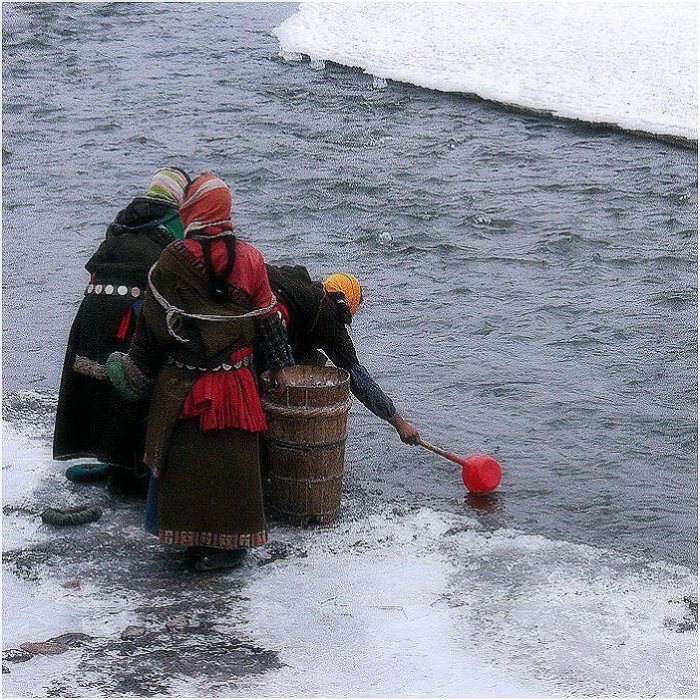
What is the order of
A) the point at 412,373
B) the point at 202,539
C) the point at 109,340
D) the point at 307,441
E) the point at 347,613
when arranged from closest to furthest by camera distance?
the point at 347,613, the point at 202,539, the point at 307,441, the point at 109,340, the point at 412,373

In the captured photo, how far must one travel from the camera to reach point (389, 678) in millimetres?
4500

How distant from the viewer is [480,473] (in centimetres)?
636

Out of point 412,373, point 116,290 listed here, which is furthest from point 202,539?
point 412,373

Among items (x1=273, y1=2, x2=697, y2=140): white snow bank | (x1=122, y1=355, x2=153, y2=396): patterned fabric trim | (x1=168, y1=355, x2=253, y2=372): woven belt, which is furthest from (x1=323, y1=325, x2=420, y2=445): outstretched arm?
(x1=273, y1=2, x2=697, y2=140): white snow bank

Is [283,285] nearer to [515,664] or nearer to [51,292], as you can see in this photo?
[515,664]

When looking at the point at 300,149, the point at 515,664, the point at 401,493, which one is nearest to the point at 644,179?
the point at 300,149

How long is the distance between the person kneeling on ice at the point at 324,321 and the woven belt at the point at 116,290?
612mm

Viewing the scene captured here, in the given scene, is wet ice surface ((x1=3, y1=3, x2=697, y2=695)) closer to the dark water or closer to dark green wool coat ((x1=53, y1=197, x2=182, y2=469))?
the dark water

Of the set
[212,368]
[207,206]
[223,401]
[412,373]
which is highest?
[207,206]

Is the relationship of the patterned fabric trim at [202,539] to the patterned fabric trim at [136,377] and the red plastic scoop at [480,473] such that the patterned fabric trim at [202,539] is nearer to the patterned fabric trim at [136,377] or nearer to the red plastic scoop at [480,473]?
the patterned fabric trim at [136,377]

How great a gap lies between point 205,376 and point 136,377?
0.31 meters

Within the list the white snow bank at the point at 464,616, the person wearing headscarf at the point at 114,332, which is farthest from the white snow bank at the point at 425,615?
the person wearing headscarf at the point at 114,332

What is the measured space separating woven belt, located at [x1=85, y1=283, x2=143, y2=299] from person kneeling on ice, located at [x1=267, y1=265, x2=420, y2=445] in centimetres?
61

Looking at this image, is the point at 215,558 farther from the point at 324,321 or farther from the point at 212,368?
the point at 324,321
